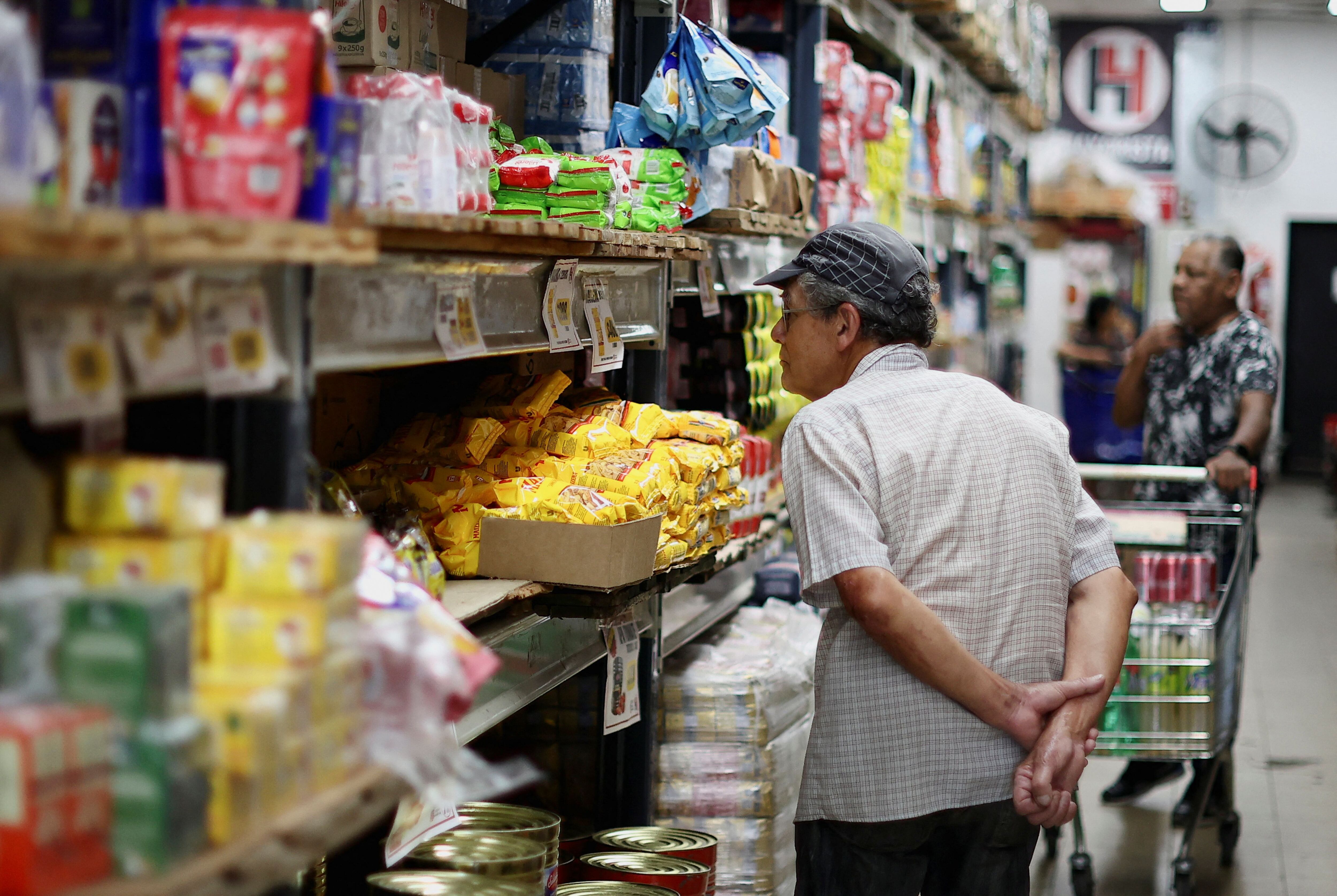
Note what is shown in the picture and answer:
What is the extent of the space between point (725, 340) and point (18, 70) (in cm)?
294

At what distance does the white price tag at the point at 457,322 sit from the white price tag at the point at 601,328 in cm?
57

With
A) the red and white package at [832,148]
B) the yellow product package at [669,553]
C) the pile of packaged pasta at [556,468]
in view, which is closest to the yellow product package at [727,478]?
the pile of packaged pasta at [556,468]

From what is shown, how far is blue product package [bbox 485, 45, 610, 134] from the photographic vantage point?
319cm

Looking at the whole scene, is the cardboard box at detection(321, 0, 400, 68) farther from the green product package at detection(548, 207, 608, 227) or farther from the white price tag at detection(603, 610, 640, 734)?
the white price tag at detection(603, 610, 640, 734)

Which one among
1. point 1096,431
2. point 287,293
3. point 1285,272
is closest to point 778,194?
point 287,293

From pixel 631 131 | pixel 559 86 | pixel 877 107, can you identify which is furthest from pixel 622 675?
pixel 877 107

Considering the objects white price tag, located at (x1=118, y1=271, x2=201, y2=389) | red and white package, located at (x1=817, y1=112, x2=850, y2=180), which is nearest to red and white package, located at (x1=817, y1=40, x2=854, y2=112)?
red and white package, located at (x1=817, y1=112, x2=850, y2=180)

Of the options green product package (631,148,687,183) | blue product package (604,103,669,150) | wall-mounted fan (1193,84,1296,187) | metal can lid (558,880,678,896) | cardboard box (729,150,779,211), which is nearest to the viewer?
metal can lid (558,880,678,896)

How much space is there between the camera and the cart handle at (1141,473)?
4.40 m

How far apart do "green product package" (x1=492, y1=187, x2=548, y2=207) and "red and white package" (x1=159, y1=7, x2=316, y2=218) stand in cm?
112

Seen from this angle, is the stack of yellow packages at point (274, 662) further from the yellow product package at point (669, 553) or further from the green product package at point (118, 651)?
the yellow product package at point (669, 553)

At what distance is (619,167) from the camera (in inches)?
107

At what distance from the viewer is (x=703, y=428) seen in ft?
9.82

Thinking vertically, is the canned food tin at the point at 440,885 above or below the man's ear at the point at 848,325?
below
